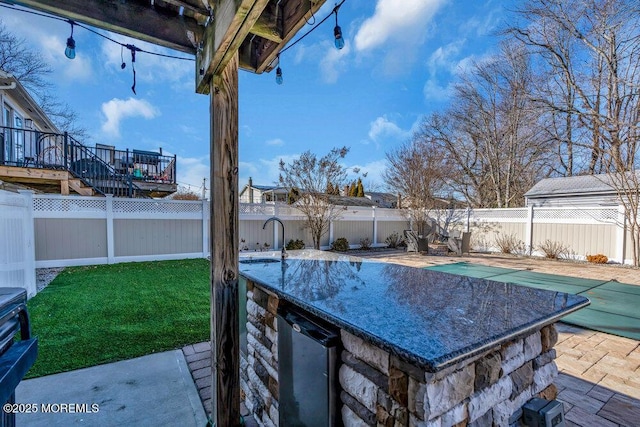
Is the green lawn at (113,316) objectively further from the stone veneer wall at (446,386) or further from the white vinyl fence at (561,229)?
the white vinyl fence at (561,229)

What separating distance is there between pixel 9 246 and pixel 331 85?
23.2 ft

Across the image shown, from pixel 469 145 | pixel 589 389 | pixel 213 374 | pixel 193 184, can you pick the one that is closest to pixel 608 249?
pixel 589 389

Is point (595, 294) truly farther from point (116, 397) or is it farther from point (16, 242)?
point (16, 242)

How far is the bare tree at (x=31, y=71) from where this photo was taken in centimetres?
1094

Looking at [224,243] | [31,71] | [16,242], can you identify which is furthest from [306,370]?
[31,71]

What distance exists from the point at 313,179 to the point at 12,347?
9.16 metres

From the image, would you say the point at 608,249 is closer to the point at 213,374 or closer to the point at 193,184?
the point at 213,374

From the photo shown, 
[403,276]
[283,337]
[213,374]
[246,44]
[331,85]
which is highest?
[331,85]

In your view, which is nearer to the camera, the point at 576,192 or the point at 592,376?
the point at 592,376

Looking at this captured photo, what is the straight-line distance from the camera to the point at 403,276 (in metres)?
2.08

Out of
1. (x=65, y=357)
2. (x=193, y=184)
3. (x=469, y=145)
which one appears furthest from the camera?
(x=193, y=184)

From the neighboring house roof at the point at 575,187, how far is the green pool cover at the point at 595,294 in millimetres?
6269

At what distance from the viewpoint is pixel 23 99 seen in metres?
8.45

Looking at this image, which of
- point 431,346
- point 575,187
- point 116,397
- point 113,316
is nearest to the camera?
point 431,346
